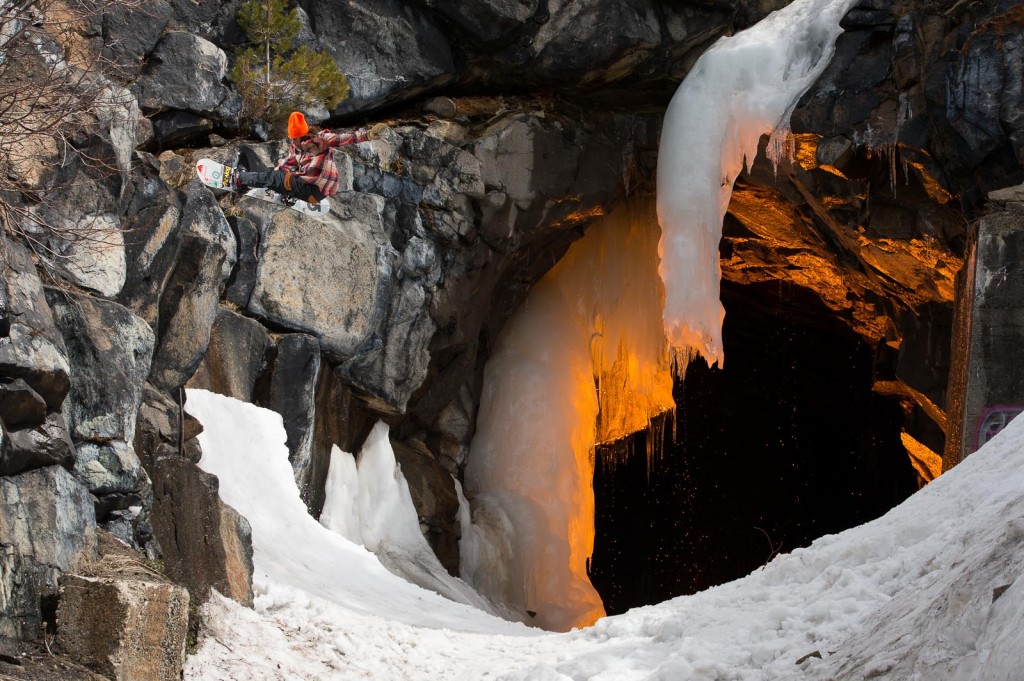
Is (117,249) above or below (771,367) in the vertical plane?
below

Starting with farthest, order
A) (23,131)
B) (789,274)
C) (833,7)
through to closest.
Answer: (789,274), (833,7), (23,131)

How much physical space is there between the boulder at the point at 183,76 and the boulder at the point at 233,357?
8.39 feet

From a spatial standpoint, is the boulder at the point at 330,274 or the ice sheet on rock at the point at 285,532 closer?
the ice sheet on rock at the point at 285,532

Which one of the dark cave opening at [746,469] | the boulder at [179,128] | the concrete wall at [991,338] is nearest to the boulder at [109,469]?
the boulder at [179,128]

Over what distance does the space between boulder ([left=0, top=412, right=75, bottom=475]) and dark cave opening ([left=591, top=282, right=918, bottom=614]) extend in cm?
1535

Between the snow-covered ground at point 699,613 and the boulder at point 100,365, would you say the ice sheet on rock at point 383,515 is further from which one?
the boulder at point 100,365

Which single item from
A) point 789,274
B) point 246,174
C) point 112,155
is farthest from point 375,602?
point 789,274

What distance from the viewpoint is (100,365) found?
6891 mm

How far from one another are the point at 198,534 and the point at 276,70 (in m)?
7.12

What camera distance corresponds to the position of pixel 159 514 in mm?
6902

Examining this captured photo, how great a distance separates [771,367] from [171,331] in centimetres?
1515

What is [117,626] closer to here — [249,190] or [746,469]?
[249,190]

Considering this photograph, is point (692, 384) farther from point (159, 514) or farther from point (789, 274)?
point (159, 514)

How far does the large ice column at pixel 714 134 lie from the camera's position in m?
14.1
